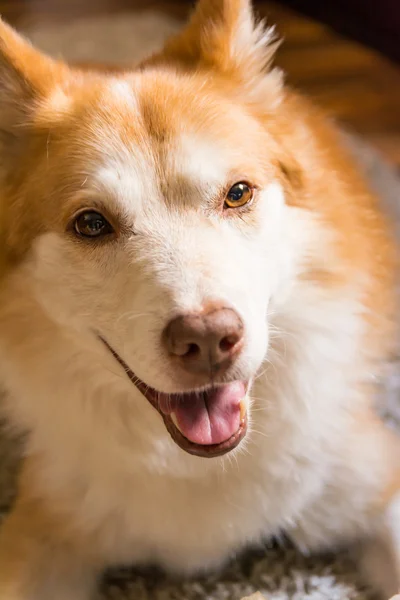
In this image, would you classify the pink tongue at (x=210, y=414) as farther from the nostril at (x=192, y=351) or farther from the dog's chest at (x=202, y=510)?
the dog's chest at (x=202, y=510)

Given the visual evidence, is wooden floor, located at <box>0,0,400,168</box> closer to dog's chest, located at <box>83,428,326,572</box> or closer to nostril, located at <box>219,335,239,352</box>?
dog's chest, located at <box>83,428,326,572</box>

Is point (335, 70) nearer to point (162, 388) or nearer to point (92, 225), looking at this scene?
point (92, 225)

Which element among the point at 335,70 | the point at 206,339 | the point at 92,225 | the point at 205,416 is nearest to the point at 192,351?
the point at 206,339

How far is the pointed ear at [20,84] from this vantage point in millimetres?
1425

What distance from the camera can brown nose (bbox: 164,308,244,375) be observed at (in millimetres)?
1110

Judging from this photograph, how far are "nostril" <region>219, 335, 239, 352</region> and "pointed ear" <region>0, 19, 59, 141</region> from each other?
64 cm

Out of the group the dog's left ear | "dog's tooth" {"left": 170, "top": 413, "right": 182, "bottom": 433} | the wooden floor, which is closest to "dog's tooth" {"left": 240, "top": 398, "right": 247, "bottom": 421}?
"dog's tooth" {"left": 170, "top": 413, "right": 182, "bottom": 433}

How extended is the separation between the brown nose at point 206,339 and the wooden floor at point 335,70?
201 cm

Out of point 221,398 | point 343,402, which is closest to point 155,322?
point 221,398

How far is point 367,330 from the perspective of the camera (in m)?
1.61

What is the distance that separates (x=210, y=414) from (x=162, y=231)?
33 cm

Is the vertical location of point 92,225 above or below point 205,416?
above

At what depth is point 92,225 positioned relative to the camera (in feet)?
4.31

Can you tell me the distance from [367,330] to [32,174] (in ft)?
2.56
